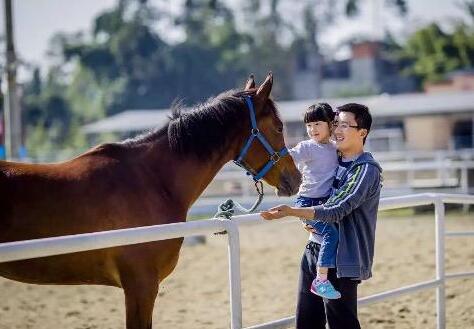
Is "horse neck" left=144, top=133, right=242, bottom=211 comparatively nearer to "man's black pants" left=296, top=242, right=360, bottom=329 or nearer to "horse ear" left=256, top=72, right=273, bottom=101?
"horse ear" left=256, top=72, right=273, bottom=101

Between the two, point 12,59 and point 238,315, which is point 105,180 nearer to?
point 238,315

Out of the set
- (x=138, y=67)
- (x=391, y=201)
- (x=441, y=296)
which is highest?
(x=138, y=67)

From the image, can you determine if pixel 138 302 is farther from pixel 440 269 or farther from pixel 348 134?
pixel 440 269

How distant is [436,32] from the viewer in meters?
46.8

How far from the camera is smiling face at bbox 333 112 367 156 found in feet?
10.8

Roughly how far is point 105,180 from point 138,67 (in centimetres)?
4803

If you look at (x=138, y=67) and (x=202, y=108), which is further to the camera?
(x=138, y=67)

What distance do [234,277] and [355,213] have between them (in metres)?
0.67

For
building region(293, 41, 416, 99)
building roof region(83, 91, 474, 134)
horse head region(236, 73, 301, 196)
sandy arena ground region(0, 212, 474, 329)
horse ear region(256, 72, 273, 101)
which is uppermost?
building region(293, 41, 416, 99)

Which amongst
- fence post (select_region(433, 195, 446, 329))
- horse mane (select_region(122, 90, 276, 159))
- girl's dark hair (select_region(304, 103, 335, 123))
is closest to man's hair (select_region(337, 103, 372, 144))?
girl's dark hair (select_region(304, 103, 335, 123))

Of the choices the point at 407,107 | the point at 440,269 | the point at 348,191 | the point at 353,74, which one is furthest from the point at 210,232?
the point at 353,74

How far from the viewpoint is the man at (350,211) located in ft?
10.4

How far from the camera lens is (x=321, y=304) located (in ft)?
11.7

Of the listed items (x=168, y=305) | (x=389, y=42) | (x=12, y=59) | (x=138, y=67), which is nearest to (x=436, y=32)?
(x=389, y=42)
